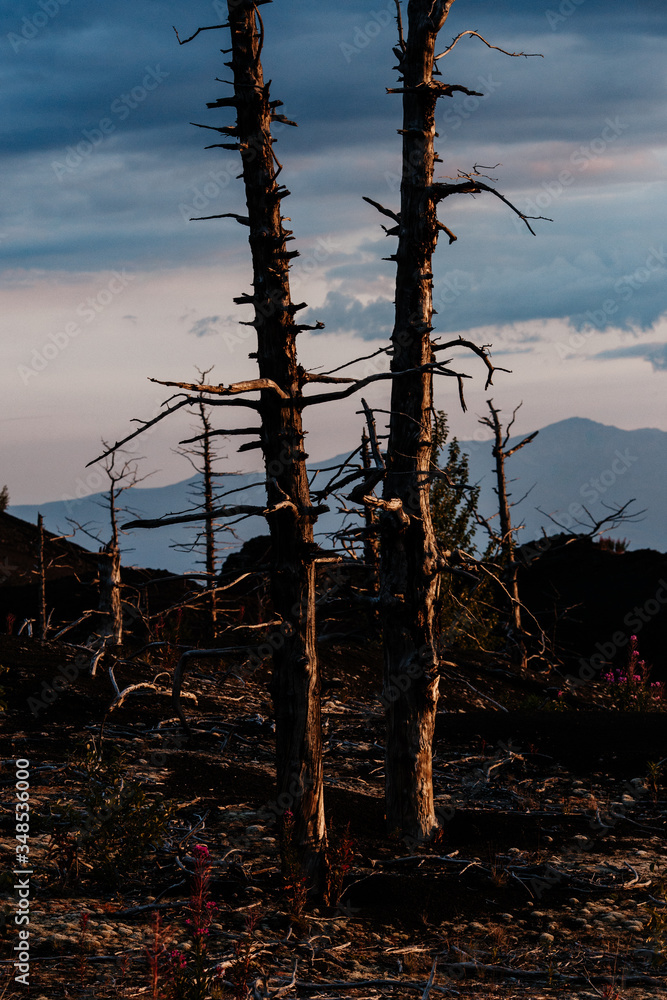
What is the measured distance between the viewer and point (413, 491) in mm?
8172

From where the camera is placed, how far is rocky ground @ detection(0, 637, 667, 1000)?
16.9 ft

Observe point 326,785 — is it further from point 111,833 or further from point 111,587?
point 111,587

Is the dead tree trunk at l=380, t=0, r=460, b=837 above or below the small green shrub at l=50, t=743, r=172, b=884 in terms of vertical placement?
above

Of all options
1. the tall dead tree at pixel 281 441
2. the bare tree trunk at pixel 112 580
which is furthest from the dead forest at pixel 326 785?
the bare tree trunk at pixel 112 580

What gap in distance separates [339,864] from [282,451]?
3034 mm

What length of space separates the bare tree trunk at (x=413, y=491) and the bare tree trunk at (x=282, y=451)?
79.9 inches

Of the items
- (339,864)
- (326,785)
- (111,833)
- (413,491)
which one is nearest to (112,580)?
(326,785)

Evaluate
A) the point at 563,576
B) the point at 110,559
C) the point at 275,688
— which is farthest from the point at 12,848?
the point at 563,576

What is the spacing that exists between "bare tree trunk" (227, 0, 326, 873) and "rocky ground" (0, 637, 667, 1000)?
64cm

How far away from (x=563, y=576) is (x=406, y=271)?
71.6 feet

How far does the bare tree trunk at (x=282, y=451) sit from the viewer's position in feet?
19.6

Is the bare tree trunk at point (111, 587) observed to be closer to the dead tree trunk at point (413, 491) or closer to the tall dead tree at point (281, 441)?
the dead tree trunk at point (413, 491)

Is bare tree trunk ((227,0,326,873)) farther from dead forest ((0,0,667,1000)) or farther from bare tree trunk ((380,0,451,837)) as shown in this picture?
bare tree trunk ((380,0,451,837))

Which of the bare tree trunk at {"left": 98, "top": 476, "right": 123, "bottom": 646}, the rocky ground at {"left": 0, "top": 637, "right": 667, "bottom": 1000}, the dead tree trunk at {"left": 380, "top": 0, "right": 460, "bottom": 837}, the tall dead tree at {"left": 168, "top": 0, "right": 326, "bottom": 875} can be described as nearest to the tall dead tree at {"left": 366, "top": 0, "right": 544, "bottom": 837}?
the dead tree trunk at {"left": 380, "top": 0, "right": 460, "bottom": 837}
